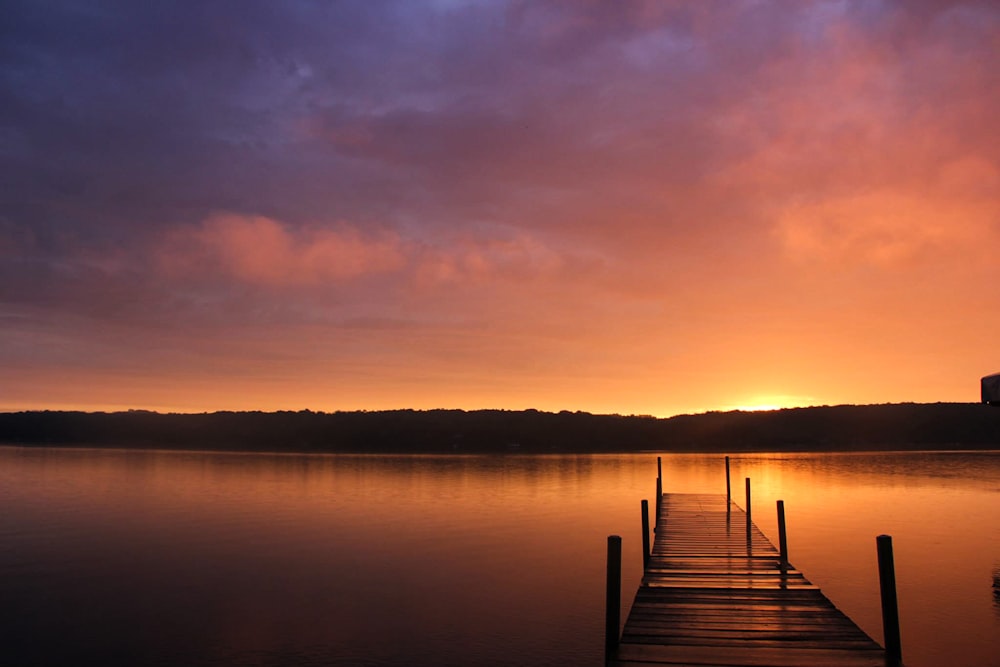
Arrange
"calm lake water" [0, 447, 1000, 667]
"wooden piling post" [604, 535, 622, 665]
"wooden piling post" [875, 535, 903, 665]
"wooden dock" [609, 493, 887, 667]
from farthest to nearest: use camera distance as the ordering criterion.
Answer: "calm lake water" [0, 447, 1000, 667], "wooden piling post" [875, 535, 903, 665], "wooden piling post" [604, 535, 622, 665], "wooden dock" [609, 493, 887, 667]

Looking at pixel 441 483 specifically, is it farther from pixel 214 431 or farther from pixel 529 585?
pixel 214 431

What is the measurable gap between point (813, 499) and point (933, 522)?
44.3 feet

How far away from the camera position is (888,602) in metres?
11.6

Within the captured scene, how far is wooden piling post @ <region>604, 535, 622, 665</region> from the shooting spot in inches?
423

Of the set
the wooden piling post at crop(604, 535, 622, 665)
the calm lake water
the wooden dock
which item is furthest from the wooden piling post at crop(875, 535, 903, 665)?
the calm lake water

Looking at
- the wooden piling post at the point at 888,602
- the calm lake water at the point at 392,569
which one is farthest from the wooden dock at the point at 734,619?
the calm lake water at the point at 392,569

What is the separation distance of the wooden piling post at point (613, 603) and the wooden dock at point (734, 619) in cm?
14

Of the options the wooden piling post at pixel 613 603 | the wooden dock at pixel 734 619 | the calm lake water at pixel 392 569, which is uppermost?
the wooden piling post at pixel 613 603

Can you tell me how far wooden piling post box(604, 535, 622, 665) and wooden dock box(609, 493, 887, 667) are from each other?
0.14 metres

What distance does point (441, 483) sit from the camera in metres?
64.5

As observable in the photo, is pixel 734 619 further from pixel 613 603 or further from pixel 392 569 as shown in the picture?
pixel 392 569

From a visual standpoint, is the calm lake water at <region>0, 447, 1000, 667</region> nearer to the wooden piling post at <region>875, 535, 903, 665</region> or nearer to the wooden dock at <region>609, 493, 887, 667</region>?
the wooden dock at <region>609, 493, 887, 667</region>

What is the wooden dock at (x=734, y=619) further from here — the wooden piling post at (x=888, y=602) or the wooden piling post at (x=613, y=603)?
the wooden piling post at (x=888, y=602)

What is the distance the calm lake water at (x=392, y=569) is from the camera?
57.8ft
